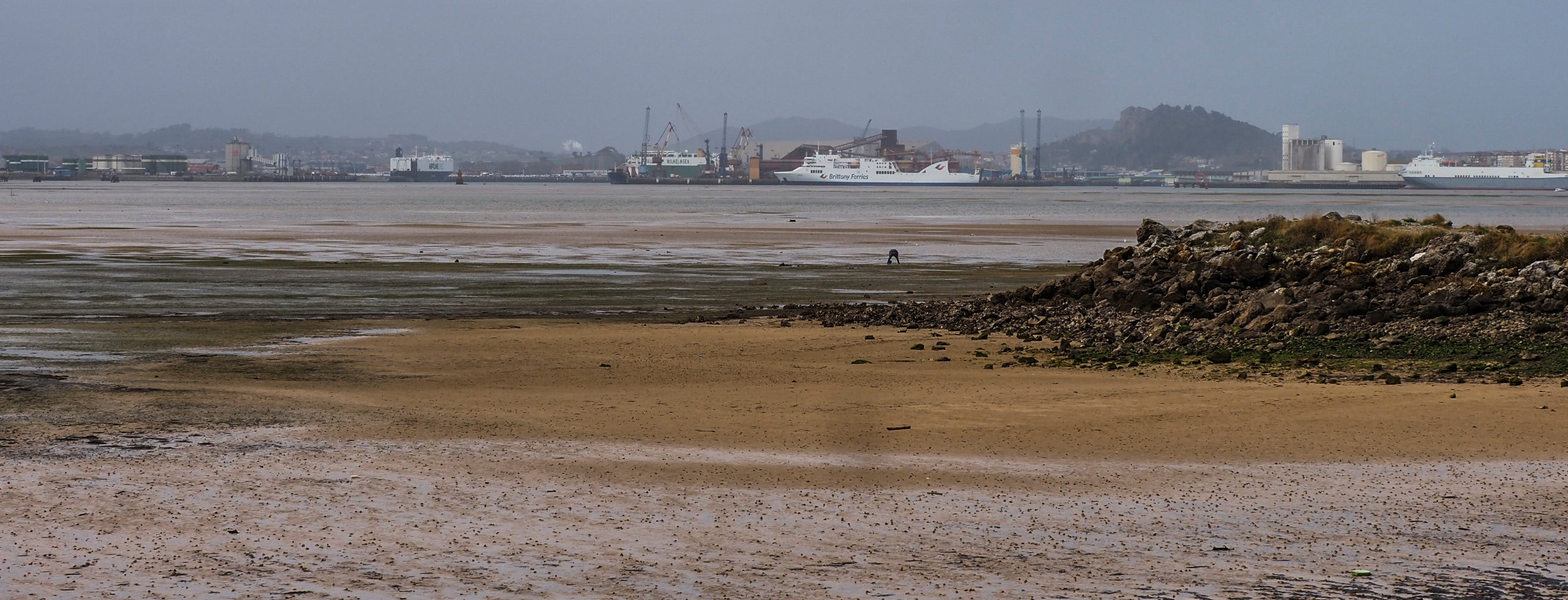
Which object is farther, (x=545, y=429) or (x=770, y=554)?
(x=545, y=429)

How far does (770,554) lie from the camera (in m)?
7.34

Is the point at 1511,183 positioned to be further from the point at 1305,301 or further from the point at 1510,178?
the point at 1305,301

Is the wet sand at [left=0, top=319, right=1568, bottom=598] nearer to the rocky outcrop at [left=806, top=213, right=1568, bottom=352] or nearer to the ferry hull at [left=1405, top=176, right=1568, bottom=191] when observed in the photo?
the rocky outcrop at [left=806, top=213, right=1568, bottom=352]

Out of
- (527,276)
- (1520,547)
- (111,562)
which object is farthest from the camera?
(527,276)

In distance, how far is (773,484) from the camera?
9188 millimetres

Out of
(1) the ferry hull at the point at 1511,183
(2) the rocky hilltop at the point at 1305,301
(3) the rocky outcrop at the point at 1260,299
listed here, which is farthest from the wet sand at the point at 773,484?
(1) the ferry hull at the point at 1511,183

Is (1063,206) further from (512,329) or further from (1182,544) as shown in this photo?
(1182,544)

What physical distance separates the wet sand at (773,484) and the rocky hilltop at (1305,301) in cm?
168

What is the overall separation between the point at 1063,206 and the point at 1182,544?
102 meters

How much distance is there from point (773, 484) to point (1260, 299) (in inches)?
392

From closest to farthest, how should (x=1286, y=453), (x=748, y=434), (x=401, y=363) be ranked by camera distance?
(x=1286, y=453)
(x=748, y=434)
(x=401, y=363)

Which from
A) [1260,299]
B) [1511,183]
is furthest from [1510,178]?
[1260,299]

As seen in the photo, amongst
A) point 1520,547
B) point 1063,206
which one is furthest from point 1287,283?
point 1063,206

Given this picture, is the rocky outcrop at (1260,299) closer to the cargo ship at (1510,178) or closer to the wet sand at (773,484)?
the wet sand at (773,484)
